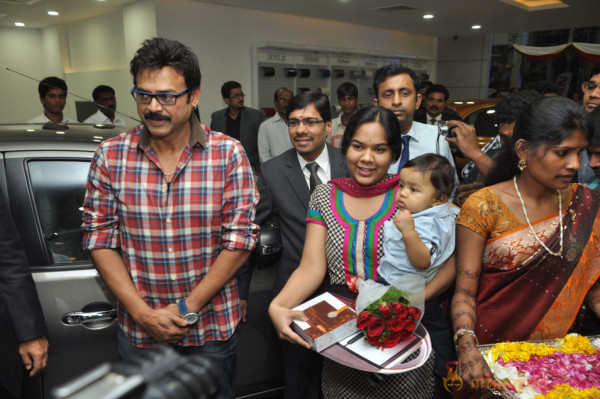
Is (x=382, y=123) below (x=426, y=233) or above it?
above

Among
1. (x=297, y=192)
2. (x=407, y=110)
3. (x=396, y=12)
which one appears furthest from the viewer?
(x=396, y=12)

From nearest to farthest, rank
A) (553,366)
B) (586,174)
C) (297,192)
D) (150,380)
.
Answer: (150,380)
(553,366)
(297,192)
(586,174)

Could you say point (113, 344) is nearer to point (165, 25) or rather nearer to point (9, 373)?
point (9, 373)

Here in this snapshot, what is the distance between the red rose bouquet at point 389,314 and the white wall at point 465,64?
14007 millimetres

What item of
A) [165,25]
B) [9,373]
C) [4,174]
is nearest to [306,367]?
[9,373]

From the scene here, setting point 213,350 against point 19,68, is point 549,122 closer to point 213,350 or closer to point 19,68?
point 213,350

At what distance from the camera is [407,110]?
2.52m

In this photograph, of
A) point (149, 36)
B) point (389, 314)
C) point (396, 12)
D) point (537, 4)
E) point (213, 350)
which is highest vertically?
point (537, 4)

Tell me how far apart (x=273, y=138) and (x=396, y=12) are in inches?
203


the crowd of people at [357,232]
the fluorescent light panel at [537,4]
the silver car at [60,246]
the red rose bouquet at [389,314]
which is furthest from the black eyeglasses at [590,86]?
the fluorescent light panel at [537,4]

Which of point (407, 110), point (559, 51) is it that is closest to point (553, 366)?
point (407, 110)

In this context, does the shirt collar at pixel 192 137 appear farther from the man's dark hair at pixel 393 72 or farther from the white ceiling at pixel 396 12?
the white ceiling at pixel 396 12

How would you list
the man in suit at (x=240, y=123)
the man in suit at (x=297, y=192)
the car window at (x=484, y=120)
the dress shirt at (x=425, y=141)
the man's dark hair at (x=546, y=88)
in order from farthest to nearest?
the car window at (x=484, y=120), the man in suit at (x=240, y=123), the man's dark hair at (x=546, y=88), the dress shirt at (x=425, y=141), the man in suit at (x=297, y=192)

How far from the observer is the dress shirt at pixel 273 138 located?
4957 millimetres
